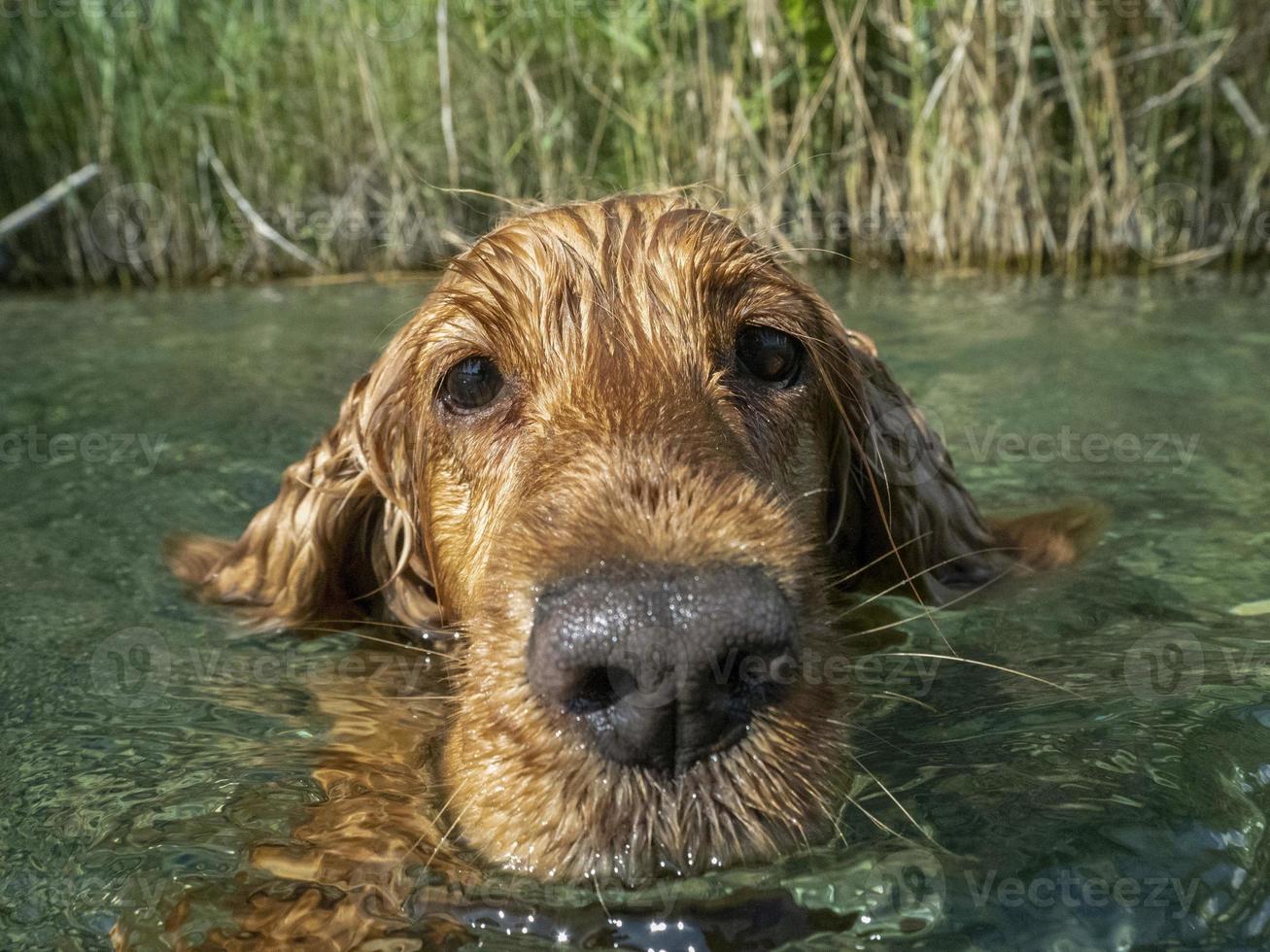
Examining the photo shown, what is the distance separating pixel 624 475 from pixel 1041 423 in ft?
12.6

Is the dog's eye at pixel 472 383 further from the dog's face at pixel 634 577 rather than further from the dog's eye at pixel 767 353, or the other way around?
the dog's eye at pixel 767 353

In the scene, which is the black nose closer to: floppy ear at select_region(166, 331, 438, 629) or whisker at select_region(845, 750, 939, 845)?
whisker at select_region(845, 750, 939, 845)

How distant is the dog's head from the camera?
6.70ft

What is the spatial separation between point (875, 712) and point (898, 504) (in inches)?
35.8

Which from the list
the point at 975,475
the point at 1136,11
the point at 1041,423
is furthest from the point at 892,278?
the point at 975,475

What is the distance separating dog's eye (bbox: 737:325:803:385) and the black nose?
110 cm

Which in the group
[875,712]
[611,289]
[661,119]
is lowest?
[875,712]

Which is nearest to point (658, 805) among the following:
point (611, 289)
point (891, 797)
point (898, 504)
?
point (891, 797)

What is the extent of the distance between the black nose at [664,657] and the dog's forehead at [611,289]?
3.21 ft

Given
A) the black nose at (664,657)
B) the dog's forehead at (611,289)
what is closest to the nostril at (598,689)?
the black nose at (664,657)

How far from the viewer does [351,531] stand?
12.6 ft

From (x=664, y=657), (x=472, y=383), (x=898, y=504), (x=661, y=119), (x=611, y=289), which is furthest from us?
(x=661, y=119)

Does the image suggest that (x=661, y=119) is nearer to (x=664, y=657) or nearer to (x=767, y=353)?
(x=767, y=353)

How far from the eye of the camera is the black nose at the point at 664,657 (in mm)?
1951
